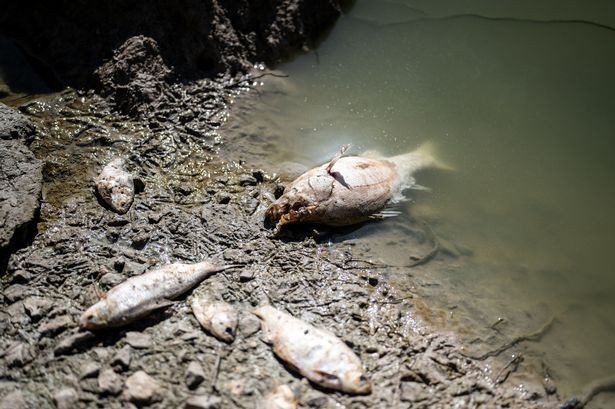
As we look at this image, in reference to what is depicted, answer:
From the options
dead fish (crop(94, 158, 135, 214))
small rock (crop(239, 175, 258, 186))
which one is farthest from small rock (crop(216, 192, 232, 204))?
dead fish (crop(94, 158, 135, 214))

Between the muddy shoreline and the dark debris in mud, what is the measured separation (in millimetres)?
11

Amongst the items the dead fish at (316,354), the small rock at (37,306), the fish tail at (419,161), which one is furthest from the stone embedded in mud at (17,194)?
the fish tail at (419,161)

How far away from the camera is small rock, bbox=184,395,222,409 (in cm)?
372

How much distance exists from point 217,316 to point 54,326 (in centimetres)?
126

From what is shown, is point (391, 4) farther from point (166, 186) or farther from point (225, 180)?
point (166, 186)

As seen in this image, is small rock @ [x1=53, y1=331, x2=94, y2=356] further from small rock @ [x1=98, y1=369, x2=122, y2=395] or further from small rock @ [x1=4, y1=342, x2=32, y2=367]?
small rock @ [x1=98, y1=369, x2=122, y2=395]

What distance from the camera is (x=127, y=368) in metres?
3.96

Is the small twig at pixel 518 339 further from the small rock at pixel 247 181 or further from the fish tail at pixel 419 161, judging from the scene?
the small rock at pixel 247 181

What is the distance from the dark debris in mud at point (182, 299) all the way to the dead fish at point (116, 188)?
99mm

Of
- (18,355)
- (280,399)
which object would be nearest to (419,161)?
(280,399)

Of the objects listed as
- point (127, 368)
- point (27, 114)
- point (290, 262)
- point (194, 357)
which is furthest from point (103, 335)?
point (27, 114)

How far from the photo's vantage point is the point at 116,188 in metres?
5.16

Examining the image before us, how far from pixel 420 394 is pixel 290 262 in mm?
1614

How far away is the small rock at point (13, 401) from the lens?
3.69 m
